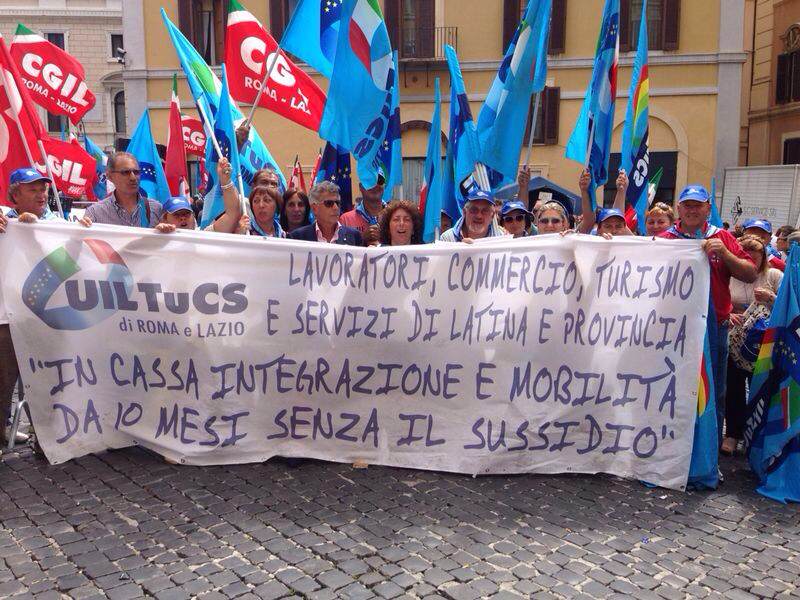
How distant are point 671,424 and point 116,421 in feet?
10.5

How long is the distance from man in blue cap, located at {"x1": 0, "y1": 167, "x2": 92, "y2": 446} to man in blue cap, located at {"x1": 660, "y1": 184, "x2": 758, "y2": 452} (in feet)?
12.1

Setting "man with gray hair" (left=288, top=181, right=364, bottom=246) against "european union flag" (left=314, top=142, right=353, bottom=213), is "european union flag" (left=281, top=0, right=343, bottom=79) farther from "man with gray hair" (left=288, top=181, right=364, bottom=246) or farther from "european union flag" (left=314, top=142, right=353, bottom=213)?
"man with gray hair" (left=288, top=181, right=364, bottom=246)

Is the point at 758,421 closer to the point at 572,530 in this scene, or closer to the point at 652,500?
the point at 652,500

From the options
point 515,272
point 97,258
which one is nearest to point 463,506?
point 515,272

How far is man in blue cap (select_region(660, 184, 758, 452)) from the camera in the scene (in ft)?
15.0

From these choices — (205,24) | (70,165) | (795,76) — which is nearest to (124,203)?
(70,165)

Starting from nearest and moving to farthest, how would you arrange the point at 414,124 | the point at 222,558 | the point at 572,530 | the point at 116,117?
the point at 222,558
the point at 572,530
the point at 414,124
the point at 116,117

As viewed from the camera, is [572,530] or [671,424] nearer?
[572,530]

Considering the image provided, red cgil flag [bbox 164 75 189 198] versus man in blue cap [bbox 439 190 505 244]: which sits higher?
red cgil flag [bbox 164 75 189 198]

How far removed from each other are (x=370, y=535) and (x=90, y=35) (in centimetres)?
4184

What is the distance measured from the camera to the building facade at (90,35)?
39.0m

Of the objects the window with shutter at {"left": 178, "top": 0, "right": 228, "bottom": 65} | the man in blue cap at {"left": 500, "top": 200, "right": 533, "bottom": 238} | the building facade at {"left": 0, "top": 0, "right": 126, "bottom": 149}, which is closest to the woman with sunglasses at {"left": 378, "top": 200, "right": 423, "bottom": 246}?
the man in blue cap at {"left": 500, "top": 200, "right": 533, "bottom": 238}

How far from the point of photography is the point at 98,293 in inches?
181

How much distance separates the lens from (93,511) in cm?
407
